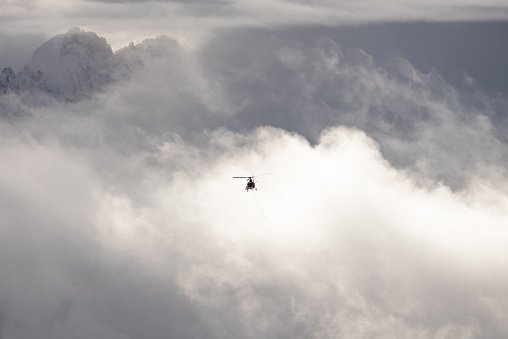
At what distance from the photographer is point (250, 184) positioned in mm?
172625

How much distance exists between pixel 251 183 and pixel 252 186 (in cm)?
87

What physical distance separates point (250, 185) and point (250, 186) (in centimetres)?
37

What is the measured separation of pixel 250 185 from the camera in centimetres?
17275

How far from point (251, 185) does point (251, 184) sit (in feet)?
1.23

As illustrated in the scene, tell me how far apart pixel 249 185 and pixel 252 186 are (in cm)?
100

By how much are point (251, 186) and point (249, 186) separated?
36.7 inches

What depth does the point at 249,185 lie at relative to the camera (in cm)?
17288

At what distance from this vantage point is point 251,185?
6806 inches

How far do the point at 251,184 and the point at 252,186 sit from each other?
656 mm

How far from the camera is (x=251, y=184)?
173 metres

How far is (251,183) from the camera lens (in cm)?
17250

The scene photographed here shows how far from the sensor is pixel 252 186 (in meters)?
172

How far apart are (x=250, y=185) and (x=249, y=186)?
47 cm

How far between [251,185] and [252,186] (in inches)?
24.7
